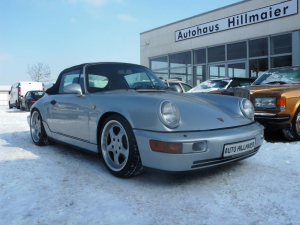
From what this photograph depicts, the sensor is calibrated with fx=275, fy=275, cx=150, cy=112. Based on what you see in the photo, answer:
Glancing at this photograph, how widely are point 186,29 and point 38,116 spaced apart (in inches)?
503

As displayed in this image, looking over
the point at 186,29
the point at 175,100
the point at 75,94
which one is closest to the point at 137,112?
the point at 175,100

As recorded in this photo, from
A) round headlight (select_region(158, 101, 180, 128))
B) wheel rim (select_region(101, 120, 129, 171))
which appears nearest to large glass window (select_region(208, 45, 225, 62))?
wheel rim (select_region(101, 120, 129, 171))

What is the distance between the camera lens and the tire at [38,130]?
4594 millimetres

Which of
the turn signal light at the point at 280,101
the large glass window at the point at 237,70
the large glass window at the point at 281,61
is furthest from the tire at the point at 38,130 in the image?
the large glass window at the point at 237,70

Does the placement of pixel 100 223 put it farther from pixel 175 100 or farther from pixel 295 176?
pixel 295 176

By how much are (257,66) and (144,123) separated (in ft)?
39.3

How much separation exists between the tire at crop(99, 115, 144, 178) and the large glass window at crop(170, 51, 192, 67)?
44.8 ft

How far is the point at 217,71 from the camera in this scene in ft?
48.8

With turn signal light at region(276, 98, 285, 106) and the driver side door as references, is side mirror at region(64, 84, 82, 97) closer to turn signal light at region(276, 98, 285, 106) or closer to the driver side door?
the driver side door

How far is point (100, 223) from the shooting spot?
1955 millimetres

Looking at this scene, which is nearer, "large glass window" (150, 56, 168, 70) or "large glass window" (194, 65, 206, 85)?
"large glass window" (194, 65, 206, 85)

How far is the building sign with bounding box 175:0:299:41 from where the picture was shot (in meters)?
11.6

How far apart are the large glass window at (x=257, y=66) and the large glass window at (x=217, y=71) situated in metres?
1.61

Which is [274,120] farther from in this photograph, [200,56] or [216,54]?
[200,56]
